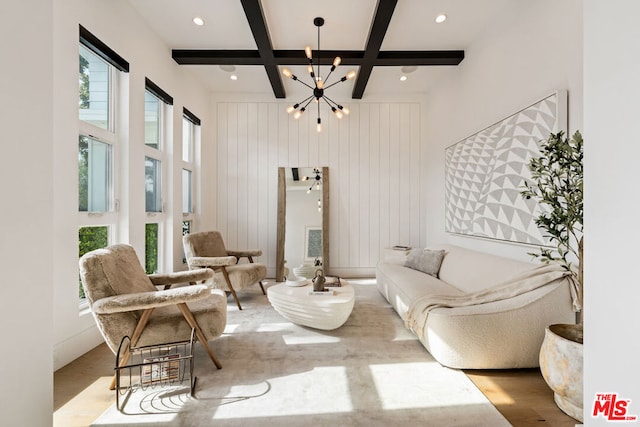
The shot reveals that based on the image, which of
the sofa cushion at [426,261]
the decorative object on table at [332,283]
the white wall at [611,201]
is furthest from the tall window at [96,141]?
the sofa cushion at [426,261]

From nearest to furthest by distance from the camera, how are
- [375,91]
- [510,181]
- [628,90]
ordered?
[628,90] → [510,181] → [375,91]

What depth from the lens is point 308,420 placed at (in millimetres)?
1556

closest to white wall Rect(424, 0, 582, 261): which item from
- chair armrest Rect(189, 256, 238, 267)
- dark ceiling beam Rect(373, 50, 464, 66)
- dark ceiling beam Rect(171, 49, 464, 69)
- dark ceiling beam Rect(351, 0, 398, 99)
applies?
dark ceiling beam Rect(373, 50, 464, 66)

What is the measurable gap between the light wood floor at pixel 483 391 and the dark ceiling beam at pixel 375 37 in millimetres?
3105

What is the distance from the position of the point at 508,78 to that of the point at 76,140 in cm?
383

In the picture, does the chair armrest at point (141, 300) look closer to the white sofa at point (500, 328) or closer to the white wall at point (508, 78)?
the white sofa at point (500, 328)

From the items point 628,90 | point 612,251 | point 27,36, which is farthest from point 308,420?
point 27,36

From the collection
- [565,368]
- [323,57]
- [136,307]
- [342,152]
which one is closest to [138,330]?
[136,307]

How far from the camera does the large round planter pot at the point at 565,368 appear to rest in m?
1.53

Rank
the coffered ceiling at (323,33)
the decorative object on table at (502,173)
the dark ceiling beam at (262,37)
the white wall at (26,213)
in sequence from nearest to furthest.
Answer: the white wall at (26,213), the decorative object on table at (502,173), the dark ceiling beam at (262,37), the coffered ceiling at (323,33)

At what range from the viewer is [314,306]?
2.59 metres

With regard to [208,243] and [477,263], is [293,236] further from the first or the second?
[477,263]

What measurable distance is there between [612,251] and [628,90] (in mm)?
426

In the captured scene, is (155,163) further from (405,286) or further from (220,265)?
(405,286)
